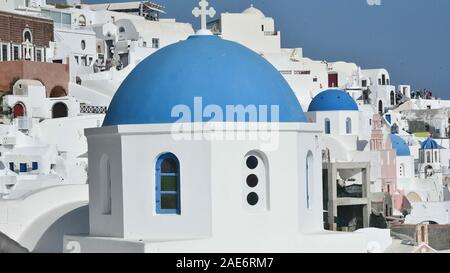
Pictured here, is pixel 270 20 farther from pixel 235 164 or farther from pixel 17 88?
pixel 235 164

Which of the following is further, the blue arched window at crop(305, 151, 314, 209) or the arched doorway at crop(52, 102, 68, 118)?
the arched doorway at crop(52, 102, 68, 118)

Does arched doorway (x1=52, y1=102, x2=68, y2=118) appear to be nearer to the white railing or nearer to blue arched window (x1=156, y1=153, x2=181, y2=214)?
the white railing

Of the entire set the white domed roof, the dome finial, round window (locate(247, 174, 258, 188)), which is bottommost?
round window (locate(247, 174, 258, 188))

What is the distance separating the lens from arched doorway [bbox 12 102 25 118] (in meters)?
36.6

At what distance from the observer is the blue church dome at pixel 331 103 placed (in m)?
39.1

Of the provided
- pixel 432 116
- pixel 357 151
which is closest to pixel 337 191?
pixel 357 151

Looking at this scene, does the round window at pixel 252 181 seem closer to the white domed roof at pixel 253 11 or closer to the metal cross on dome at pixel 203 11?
the metal cross on dome at pixel 203 11

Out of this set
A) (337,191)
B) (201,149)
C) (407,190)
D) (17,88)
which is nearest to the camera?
(201,149)

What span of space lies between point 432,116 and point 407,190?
19.6 metres

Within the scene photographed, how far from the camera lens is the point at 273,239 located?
1593 cm

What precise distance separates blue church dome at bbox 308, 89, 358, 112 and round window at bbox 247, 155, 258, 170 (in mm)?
23206

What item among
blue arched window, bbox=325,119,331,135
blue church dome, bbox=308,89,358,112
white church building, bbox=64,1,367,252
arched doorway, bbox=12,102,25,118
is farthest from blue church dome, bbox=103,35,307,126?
blue arched window, bbox=325,119,331,135
